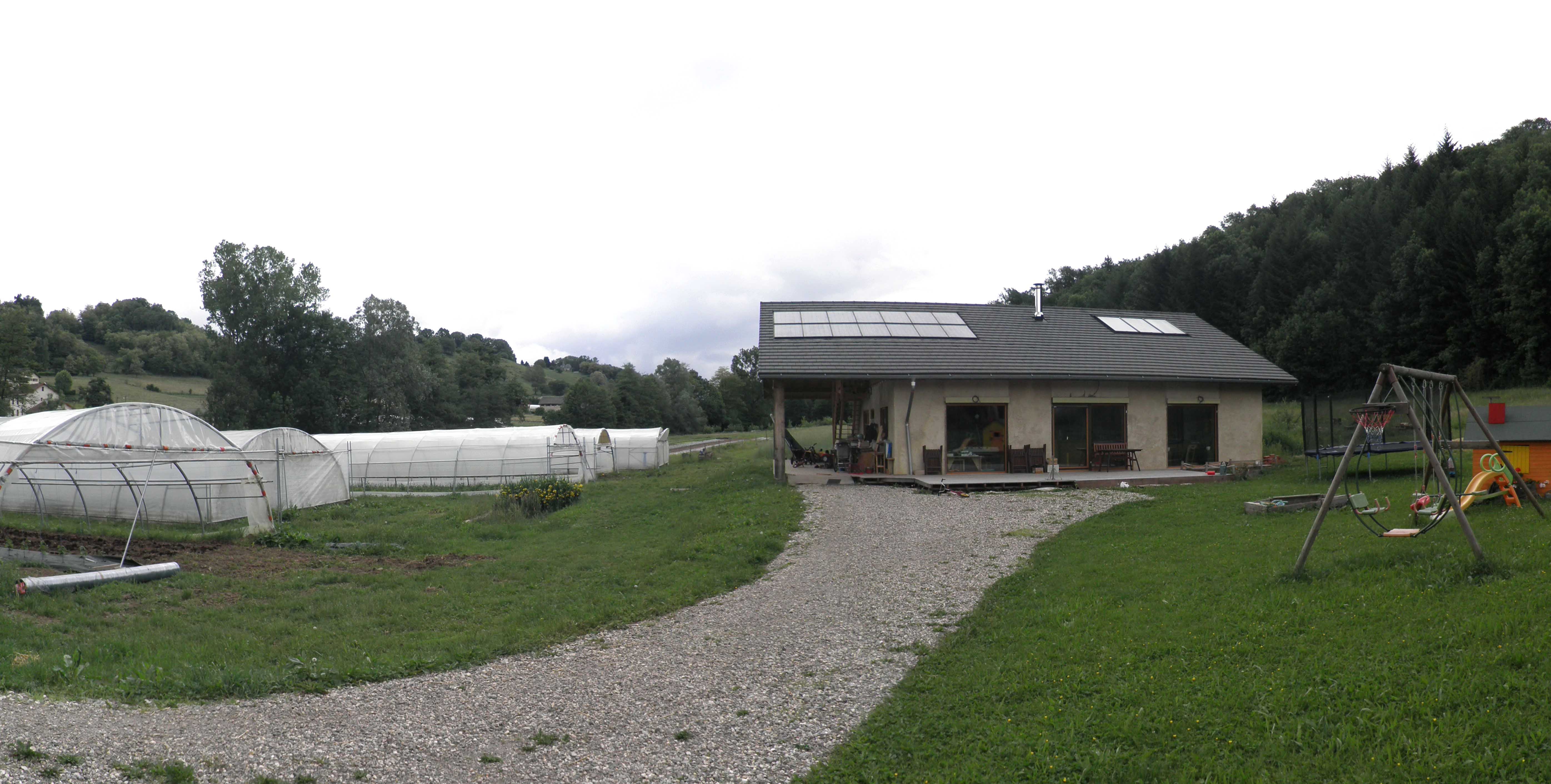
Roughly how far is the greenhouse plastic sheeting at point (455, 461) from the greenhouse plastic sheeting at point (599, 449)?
334cm

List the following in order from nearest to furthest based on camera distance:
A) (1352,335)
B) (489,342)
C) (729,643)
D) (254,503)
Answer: (729,643), (254,503), (1352,335), (489,342)

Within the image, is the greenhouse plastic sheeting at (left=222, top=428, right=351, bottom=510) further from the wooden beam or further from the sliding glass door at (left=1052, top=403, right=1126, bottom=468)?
the wooden beam

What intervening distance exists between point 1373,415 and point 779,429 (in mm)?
13083

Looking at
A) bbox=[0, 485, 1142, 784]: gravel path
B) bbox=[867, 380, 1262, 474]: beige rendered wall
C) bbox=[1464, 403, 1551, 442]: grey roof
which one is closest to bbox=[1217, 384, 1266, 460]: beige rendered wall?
bbox=[867, 380, 1262, 474]: beige rendered wall

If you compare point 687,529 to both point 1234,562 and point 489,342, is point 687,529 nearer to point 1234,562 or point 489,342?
point 1234,562

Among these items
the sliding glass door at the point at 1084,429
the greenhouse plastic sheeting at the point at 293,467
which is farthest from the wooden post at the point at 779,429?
the greenhouse plastic sheeting at the point at 293,467

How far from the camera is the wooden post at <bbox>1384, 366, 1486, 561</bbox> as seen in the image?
6570 mm

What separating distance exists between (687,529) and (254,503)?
33.1 ft

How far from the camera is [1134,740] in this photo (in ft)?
15.3

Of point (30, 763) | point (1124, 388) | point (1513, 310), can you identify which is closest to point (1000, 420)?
point (1124, 388)

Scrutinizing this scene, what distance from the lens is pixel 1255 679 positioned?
5.12 meters

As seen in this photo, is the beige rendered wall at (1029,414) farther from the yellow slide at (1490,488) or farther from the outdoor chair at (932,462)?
the yellow slide at (1490,488)

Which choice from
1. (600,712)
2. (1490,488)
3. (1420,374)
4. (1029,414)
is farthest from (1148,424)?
(600,712)

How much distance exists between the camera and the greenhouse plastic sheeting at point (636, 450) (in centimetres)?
3397
